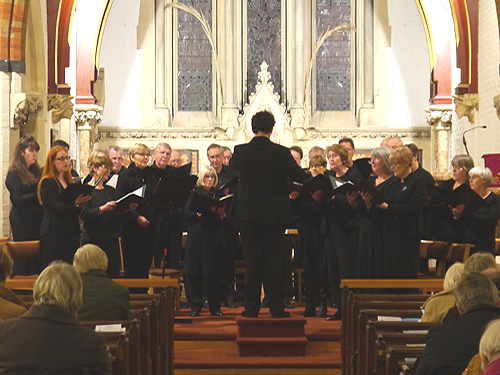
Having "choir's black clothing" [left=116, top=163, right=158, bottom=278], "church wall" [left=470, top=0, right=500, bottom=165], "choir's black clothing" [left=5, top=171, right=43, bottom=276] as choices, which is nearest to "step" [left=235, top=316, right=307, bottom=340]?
"choir's black clothing" [left=116, top=163, right=158, bottom=278]

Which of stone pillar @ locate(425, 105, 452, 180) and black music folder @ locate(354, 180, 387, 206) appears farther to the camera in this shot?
stone pillar @ locate(425, 105, 452, 180)

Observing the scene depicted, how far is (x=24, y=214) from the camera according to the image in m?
7.45

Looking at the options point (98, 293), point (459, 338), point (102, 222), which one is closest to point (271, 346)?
point (98, 293)

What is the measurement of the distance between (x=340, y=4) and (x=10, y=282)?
10722 mm

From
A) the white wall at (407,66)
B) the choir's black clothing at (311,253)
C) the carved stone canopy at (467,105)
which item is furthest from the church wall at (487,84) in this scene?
the choir's black clothing at (311,253)

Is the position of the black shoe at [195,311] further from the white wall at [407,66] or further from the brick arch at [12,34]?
the white wall at [407,66]

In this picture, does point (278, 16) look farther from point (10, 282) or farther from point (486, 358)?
point (486, 358)

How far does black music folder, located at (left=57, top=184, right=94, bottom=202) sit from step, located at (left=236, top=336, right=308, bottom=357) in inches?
62.4

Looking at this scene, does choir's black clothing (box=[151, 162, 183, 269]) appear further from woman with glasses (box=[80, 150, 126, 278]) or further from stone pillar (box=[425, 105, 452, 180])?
stone pillar (box=[425, 105, 452, 180])

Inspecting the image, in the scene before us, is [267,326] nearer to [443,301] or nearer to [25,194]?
[443,301]

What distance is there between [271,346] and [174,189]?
1.42 metres

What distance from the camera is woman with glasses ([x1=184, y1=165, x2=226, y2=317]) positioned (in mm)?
6965

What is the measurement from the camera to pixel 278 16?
50.6ft

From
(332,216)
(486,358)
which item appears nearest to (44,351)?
(486,358)
